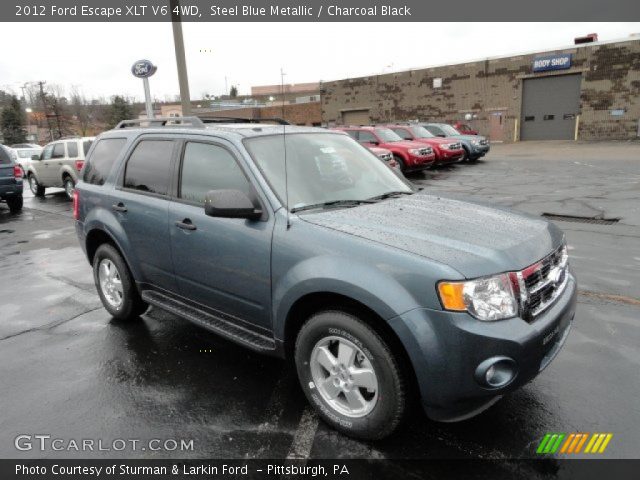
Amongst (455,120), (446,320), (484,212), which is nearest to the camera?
(446,320)

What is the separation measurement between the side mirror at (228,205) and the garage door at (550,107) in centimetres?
3193

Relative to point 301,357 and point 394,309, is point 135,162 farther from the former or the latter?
point 394,309

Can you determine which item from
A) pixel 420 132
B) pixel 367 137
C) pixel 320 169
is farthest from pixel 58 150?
pixel 320 169

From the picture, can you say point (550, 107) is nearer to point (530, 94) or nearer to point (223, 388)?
point (530, 94)

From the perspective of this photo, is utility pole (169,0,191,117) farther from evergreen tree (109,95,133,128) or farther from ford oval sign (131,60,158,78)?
evergreen tree (109,95,133,128)

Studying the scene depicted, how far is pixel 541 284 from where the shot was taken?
2631 millimetres

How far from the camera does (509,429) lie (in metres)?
2.82

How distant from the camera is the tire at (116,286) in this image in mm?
4398

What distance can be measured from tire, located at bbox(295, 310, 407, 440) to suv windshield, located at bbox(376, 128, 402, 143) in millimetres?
14285

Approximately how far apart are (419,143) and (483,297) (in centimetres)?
1492

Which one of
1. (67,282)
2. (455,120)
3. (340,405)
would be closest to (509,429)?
(340,405)

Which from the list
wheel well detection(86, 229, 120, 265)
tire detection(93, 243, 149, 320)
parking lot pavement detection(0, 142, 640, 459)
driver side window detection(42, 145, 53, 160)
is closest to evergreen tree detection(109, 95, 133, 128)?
driver side window detection(42, 145, 53, 160)

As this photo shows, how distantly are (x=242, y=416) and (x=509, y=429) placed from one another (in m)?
1.66

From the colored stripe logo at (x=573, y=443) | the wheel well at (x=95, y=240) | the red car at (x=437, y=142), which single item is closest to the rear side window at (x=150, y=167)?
the wheel well at (x=95, y=240)
